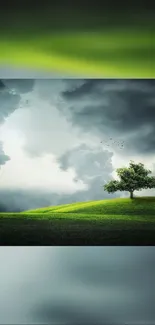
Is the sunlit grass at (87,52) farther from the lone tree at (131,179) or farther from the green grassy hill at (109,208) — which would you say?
the green grassy hill at (109,208)

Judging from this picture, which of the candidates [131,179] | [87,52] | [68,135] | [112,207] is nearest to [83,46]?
[87,52]

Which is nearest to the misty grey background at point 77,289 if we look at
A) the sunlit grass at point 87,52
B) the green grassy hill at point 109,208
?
the green grassy hill at point 109,208

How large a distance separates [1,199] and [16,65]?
1.82m

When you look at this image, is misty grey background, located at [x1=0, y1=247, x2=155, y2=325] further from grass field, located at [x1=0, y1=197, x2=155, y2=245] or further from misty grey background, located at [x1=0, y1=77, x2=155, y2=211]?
misty grey background, located at [x1=0, y1=77, x2=155, y2=211]

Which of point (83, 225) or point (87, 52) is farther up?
point (87, 52)

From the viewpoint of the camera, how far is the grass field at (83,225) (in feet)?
20.5

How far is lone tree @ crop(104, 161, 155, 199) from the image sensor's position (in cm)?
635

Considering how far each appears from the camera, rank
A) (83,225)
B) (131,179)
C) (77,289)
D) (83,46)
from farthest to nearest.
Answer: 1. (83,225)
2. (131,179)
3. (83,46)
4. (77,289)

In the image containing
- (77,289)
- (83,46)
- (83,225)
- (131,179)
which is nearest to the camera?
(77,289)

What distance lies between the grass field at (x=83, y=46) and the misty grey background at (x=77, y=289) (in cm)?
250

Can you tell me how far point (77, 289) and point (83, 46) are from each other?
355 centimetres

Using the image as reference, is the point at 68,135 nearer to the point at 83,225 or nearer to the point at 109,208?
the point at 109,208

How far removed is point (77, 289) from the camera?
3441mm

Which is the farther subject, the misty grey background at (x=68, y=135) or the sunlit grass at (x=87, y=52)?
the misty grey background at (x=68, y=135)
